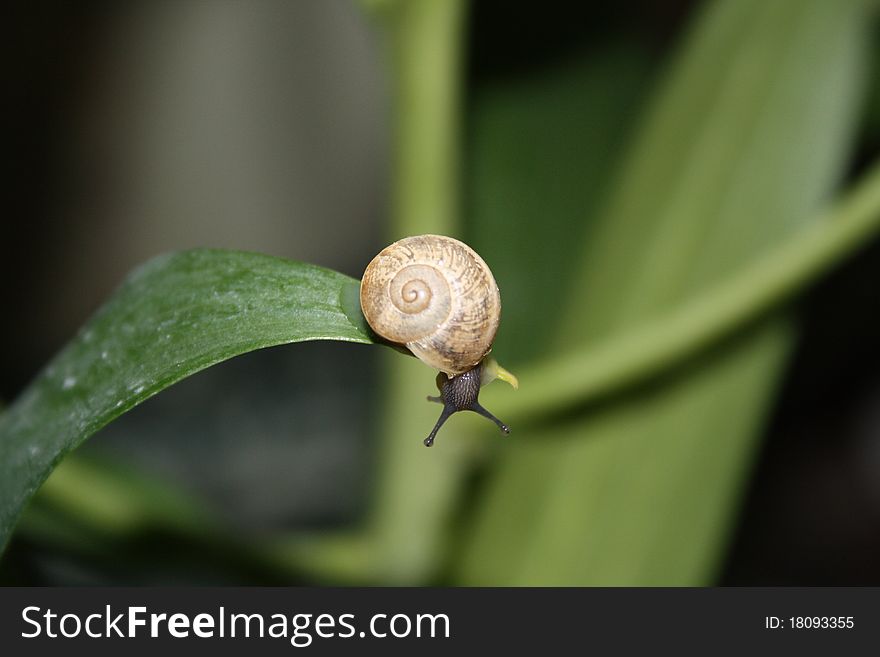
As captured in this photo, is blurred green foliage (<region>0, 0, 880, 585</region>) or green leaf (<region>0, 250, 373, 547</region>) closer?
green leaf (<region>0, 250, 373, 547</region>)

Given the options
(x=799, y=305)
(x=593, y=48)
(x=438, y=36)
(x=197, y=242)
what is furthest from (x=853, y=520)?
(x=197, y=242)

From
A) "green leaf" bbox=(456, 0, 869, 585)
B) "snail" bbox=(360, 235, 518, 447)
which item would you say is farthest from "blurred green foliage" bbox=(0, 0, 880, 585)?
"snail" bbox=(360, 235, 518, 447)

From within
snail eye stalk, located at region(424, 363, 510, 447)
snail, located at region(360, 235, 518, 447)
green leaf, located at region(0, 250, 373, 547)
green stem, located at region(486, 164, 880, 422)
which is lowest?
green leaf, located at region(0, 250, 373, 547)

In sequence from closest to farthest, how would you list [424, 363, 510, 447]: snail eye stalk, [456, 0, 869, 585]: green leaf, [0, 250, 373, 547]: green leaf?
[0, 250, 373, 547]: green leaf
[424, 363, 510, 447]: snail eye stalk
[456, 0, 869, 585]: green leaf

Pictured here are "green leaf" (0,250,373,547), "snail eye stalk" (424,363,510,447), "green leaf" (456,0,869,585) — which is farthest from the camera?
"green leaf" (456,0,869,585)

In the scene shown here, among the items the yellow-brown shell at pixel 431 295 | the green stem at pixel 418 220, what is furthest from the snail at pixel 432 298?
the green stem at pixel 418 220

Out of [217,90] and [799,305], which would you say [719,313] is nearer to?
[799,305]

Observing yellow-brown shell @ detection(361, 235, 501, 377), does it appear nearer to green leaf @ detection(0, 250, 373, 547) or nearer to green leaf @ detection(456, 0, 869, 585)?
green leaf @ detection(0, 250, 373, 547)
